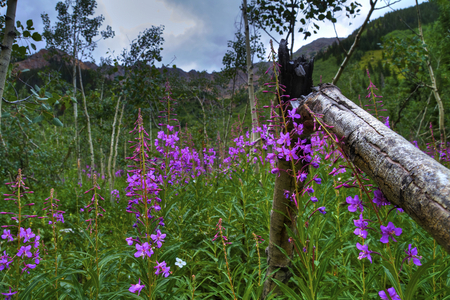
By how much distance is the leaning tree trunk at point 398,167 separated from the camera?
61cm

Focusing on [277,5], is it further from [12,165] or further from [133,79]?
[12,165]

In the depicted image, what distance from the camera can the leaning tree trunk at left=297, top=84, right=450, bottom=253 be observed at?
2.00 feet

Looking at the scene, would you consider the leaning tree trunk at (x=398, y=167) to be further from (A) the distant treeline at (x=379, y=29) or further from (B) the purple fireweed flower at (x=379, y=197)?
(A) the distant treeline at (x=379, y=29)

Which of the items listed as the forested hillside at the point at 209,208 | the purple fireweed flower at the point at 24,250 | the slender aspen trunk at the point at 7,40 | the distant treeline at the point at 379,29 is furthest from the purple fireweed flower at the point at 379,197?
the distant treeline at the point at 379,29

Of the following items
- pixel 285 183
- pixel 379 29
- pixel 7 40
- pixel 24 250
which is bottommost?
pixel 24 250

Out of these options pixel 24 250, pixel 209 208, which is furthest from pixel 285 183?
pixel 24 250

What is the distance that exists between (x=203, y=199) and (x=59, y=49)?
875 centimetres

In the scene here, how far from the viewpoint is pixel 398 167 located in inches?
29.3

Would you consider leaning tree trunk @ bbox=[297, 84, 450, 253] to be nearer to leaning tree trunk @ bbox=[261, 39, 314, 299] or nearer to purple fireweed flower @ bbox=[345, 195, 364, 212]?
purple fireweed flower @ bbox=[345, 195, 364, 212]

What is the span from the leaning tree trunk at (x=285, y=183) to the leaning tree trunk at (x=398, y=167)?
1.23 feet

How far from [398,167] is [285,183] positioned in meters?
0.84

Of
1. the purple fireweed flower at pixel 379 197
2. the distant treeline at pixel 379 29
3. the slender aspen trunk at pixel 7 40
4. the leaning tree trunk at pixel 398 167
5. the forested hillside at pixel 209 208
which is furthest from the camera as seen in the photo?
the distant treeline at pixel 379 29

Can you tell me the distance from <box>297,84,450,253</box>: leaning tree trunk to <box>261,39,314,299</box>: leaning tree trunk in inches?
14.8

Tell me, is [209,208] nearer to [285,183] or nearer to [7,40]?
[285,183]
